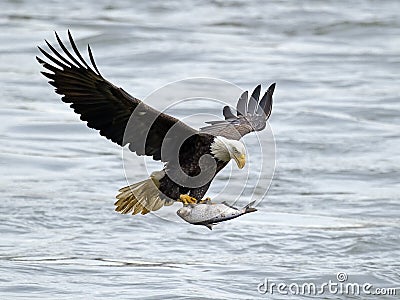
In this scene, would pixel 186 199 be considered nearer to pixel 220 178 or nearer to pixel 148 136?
pixel 148 136

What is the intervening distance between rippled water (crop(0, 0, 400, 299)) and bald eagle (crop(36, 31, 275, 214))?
1.47 meters

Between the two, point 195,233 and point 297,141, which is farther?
point 297,141

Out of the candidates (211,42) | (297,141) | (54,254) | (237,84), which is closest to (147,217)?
(54,254)

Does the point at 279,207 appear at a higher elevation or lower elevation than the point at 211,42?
lower

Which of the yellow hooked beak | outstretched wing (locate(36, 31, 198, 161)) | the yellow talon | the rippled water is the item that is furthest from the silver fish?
the rippled water

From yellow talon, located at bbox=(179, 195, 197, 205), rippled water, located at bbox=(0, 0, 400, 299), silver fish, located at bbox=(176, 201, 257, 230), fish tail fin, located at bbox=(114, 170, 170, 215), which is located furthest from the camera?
rippled water, located at bbox=(0, 0, 400, 299)

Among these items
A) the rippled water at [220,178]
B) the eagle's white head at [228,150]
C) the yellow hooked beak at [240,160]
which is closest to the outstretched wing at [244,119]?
the eagle's white head at [228,150]

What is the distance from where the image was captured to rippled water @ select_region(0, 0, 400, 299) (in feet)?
32.3

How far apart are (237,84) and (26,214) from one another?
6.09m

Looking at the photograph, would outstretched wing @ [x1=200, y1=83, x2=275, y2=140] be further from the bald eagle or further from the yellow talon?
the yellow talon

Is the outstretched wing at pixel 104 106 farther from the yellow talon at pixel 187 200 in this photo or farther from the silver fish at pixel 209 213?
the silver fish at pixel 209 213

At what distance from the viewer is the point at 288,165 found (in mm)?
13148

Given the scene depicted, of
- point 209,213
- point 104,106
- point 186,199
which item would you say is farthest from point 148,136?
point 209,213

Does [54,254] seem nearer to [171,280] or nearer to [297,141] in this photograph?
[171,280]
